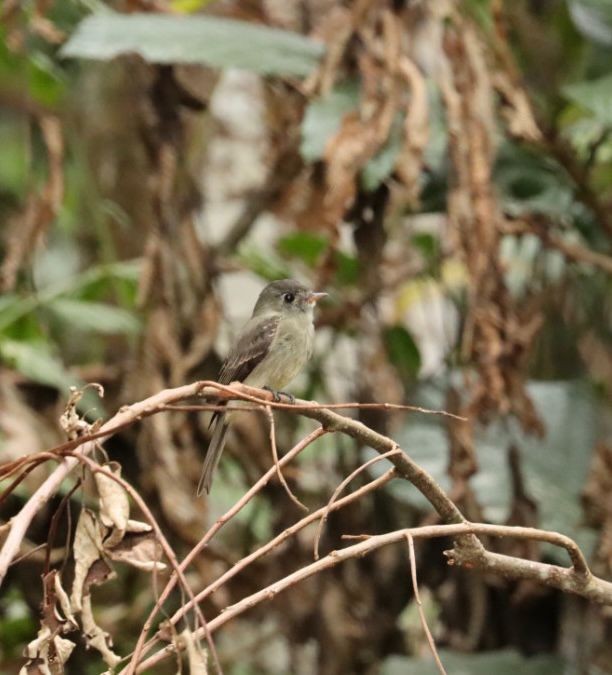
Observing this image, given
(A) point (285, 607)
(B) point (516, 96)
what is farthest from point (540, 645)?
(B) point (516, 96)

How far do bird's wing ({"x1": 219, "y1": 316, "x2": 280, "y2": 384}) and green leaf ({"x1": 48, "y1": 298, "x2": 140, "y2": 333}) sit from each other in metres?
0.64

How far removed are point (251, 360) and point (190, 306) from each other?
A: 0.71 metres

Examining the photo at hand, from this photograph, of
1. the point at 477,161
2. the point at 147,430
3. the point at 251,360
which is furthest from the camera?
the point at 147,430

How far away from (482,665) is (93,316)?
141 cm

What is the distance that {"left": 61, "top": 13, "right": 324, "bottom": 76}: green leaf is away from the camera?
317 centimetres

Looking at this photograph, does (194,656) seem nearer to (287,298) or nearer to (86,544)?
(86,544)

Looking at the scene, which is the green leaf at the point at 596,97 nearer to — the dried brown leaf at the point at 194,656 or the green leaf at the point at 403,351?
the green leaf at the point at 403,351

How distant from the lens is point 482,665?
344 centimetres

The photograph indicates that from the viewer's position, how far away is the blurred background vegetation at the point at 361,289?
3197mm

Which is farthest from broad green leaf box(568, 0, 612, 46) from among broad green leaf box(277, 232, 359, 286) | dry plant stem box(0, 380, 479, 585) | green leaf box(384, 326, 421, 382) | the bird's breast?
dry plant stem box(0, 380, 479, 585)

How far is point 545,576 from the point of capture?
171 centimetres

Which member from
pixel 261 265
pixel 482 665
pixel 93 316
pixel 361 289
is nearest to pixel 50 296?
pixel 93 316

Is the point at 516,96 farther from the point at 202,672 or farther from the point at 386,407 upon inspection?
the point at 202,672

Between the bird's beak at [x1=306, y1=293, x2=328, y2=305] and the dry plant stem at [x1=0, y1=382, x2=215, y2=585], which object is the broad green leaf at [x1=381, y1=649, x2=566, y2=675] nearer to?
the bird's beak at [x1=306, y1=293, x2=328, y2=305]
